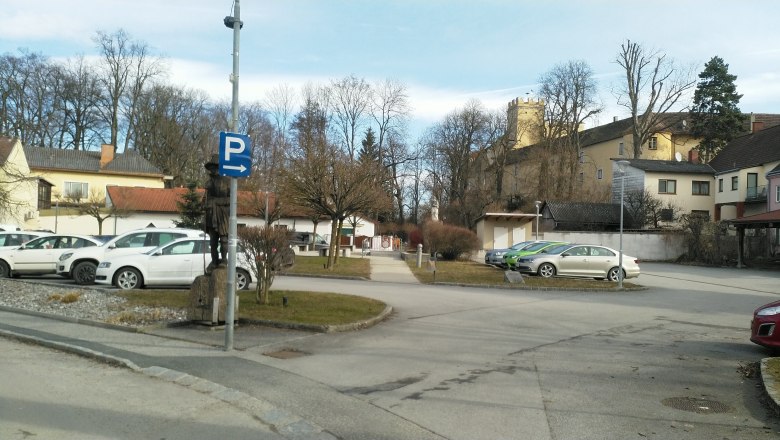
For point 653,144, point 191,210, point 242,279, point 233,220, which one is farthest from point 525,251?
point 653,144

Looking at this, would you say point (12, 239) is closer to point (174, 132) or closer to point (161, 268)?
point (161, 268)

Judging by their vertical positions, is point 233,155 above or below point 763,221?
below

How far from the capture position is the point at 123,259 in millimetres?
16125

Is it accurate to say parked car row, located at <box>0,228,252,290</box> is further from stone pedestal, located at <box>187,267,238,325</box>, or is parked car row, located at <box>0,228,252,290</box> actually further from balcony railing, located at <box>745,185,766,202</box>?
balcony railing, located at <box>745,185,766,202</box>

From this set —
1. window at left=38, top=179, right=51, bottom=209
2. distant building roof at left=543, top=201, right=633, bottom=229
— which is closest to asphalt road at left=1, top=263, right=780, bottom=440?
distant building roof at left=543, top=201, right=633, bottom=229

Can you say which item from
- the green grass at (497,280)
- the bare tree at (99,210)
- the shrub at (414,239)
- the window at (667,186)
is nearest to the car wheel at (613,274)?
the green grass at (497,280)

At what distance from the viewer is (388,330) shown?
11484 millimetres

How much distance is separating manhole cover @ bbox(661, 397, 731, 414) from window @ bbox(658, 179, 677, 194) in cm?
5309

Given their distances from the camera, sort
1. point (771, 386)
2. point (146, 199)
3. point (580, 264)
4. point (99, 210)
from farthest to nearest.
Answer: point (146, 199)
point (99, 210)
point (580, 264)
point (771, 386)

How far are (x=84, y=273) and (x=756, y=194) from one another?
51837 mm

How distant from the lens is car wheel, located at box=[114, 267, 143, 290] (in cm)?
1602

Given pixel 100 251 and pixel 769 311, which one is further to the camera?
pixel 100 251

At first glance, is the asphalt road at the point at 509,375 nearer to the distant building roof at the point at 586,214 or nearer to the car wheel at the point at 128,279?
the car wheel at the point at 128,279

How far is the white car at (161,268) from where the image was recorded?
16062 millimetres
